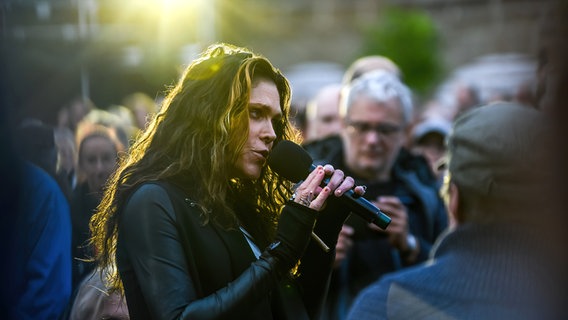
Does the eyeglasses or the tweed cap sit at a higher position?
the tweed cap

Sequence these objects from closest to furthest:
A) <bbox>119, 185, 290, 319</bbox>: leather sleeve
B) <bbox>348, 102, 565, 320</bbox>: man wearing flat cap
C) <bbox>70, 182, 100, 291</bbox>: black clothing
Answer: <bbox>119, 185, 290, 319</bbox>: leather sleeve < <bbox>348, 102, 565, 320</bbox>: man wearing flat cap < <bbox>70, 182, 100, 291</bbox>: black clothing

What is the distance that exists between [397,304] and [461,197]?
0.39 m

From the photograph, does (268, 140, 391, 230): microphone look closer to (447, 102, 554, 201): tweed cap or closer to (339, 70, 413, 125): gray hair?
(447, 102, 554, 201): tweed cap

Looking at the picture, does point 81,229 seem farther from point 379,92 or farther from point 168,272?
point 379,92

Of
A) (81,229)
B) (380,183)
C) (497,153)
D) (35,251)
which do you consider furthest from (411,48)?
(497,153)

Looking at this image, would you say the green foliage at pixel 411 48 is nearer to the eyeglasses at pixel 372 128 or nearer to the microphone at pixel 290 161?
the eyeglasses at pixel 372 128

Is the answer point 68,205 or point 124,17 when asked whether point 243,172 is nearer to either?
point 68,205

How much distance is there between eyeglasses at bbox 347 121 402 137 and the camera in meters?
4.67

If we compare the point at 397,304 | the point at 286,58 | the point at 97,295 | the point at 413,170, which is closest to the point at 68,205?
the point at 97,295

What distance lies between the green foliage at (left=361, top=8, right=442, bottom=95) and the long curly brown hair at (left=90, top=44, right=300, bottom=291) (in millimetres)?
28763

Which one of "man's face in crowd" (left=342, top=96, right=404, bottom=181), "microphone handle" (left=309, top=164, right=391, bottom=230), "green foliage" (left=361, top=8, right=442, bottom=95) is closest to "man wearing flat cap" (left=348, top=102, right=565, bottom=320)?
"microphone handle" (left=309, top=164, right=391, bottom=230)

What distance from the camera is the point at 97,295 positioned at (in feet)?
9.23

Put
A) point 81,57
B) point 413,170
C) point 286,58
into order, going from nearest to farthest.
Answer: point 413,170
point 81,57
point 286,58

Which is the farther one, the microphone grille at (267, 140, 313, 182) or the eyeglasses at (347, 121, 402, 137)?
the eyeglasses at (347, 121, 402, 137)
